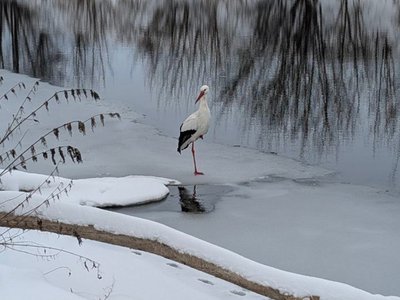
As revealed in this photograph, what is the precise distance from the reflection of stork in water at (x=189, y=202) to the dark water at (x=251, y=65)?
7.55 ft

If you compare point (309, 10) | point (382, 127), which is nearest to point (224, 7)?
point (309, 10)

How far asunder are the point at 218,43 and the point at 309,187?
41.9 feet

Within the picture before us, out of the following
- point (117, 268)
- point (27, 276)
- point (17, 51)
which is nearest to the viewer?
point (27, 276)

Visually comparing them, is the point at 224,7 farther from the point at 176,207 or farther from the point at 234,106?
the point at 176,207

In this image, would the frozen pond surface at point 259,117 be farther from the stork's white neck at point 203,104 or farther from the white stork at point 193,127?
the stork's white neck at point 203,104

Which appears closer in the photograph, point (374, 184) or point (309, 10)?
point (374, 184)

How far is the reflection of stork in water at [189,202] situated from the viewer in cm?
745

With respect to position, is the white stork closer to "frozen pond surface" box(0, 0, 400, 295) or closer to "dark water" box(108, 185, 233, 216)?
"frozen pond surface" box(0, 0, 400, 295)

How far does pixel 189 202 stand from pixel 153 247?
2.55 meters

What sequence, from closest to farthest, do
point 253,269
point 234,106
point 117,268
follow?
point 117,268
point 253,269
point 234,106

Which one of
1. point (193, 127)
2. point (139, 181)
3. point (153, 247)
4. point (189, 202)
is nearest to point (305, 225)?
point (189, 202)

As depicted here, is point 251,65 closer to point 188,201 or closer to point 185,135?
point 185,135

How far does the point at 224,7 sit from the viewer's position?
29656mm

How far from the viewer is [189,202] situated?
772 centimetres
